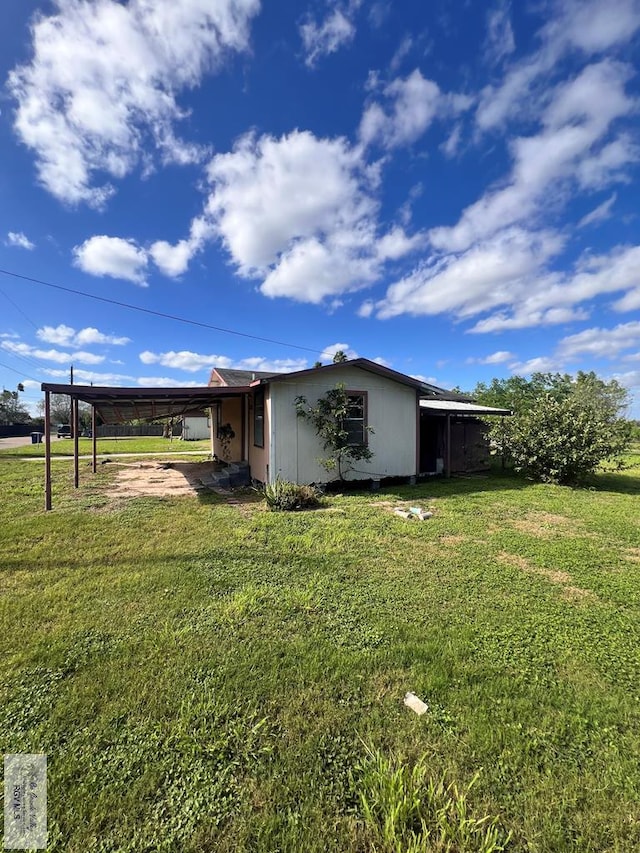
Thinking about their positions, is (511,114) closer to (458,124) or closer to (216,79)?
(458,124)

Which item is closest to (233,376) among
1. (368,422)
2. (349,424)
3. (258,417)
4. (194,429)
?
(258,417)

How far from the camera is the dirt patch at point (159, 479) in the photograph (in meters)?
8.91

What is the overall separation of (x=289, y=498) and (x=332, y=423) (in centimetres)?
226

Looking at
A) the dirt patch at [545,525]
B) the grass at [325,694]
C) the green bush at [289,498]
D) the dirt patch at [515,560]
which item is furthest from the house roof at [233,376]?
the dirt patch at [515,560]

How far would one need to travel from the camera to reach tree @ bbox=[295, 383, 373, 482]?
8.68m

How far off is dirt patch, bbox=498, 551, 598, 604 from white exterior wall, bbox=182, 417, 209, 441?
1083 inches

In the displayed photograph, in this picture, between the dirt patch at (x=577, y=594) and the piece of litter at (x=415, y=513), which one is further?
the piece of litter at (x=415, y=513)

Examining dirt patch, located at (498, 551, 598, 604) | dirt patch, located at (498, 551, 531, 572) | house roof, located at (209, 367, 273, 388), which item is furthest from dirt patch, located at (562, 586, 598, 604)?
house roof, located at (209, 367, 273, 388)


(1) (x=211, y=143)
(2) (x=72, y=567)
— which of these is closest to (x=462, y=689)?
(2) (x=72, y=567)

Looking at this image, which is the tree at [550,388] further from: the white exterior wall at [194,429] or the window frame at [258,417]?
the window frame at [258,417]

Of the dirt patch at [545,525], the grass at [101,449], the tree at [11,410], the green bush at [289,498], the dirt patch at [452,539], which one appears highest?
the tree at [11,410]

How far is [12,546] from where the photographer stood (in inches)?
197

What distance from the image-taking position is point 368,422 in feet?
31.2

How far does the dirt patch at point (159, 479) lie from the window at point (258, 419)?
1.94 meters
